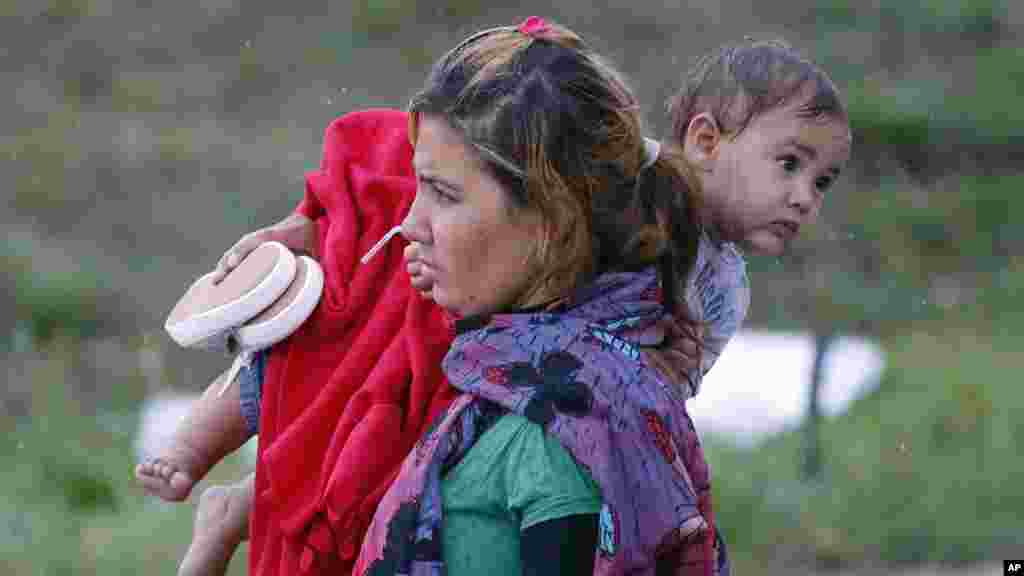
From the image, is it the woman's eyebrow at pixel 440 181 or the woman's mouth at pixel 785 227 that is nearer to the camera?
the woman's eyebrow at pixel 440 181

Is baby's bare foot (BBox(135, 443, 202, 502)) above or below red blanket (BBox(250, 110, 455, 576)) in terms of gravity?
below

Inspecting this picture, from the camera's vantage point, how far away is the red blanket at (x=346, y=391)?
212 centimetres

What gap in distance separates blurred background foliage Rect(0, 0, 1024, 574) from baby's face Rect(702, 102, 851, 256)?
3.23m

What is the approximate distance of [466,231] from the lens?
Answer: 2043 millimetres

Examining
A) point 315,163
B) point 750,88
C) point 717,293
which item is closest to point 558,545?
point 717,293

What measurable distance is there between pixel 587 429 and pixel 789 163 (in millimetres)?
675

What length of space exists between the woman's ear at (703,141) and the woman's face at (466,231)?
0.51 m

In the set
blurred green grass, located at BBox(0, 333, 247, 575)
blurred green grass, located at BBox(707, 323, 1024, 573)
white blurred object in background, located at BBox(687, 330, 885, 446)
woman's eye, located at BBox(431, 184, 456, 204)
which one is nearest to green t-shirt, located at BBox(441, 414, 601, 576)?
woman's eye, located at BBox(431, 184, 456, 204)

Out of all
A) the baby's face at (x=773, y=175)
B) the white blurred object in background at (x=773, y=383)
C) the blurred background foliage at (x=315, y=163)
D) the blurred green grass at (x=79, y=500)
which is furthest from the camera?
the white blurred object in background at (x=773, y=383)

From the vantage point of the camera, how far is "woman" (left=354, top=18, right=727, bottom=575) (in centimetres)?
196

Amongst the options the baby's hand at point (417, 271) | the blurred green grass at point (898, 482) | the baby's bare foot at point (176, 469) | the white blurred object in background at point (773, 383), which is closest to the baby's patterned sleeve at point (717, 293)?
the baby's hand at point (417, 271)

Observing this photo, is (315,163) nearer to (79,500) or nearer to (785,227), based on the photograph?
(79,500)

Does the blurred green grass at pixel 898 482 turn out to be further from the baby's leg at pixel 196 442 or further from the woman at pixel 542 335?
the woman at pixel 542 335

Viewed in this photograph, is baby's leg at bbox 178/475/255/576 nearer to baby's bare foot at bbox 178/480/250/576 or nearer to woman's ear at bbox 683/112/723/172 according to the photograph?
baby's bare foot at bbox 178/480/250/576
